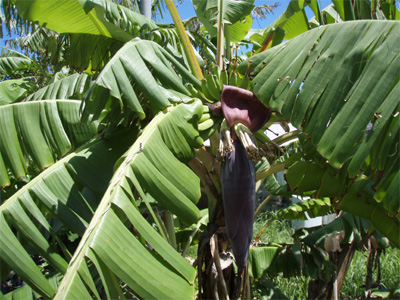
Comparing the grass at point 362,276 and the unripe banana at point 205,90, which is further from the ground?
the unripe banana at point 205,90

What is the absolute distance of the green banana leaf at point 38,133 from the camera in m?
Result: 1.80

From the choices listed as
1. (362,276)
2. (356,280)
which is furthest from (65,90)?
(362,276)

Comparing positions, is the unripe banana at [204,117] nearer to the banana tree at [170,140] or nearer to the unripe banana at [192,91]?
the banana tree at [170,140]

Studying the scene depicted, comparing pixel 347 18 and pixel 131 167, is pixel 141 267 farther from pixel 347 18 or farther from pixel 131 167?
pixel 347 18

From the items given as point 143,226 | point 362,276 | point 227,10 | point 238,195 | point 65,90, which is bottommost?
point 362,276

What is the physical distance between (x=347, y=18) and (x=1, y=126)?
6.57 feet

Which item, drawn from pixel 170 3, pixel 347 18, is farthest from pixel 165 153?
pixel 347 18

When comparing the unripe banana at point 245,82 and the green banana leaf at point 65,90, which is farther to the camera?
the green banana leaf at point 65,90

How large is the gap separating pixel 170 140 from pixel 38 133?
2.58ft

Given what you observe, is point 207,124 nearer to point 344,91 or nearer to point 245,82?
point 245,82

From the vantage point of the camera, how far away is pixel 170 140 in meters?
1.64

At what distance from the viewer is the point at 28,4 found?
2178mm

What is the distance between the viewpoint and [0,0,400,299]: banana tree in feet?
4.14

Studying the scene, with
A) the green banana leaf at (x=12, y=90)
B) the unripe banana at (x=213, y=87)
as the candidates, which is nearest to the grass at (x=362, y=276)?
the unripe banana at (x=213, y=87)
